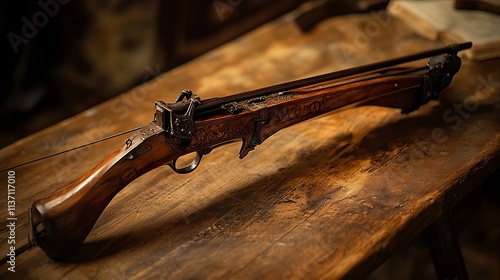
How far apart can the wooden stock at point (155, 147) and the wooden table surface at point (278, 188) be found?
147 millimetres

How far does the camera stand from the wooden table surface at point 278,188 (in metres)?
1.60

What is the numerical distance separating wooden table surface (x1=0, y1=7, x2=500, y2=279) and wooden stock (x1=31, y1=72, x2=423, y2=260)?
0.15 m

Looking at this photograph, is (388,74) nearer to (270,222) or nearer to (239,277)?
(270,222)

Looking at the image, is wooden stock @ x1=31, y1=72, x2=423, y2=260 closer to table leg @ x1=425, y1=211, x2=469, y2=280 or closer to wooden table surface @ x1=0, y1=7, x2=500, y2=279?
wooden table surface @ x1=0, y1=7, x2=500, y2=279

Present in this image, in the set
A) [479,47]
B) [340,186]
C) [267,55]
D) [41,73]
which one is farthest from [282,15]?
[340,186]

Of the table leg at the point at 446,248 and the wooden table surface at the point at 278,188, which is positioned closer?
the wooden table surface at the point at 278,188

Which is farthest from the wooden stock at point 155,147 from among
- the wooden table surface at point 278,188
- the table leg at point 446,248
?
the table leg at point 446,248

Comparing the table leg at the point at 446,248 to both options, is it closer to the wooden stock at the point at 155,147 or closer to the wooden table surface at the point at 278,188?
the wooden table surface at the point at 278,188

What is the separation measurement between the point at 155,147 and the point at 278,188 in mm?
505

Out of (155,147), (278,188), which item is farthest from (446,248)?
(155,147)

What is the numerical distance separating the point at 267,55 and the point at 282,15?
2.95 feet

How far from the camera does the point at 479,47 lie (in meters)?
→ 2.75

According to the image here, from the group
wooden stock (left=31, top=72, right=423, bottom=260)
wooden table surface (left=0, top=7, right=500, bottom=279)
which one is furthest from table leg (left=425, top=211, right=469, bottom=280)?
wooden stock (left=31, top=72, right=423, bottom=260)

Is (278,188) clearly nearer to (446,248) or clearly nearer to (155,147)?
(155,147)
